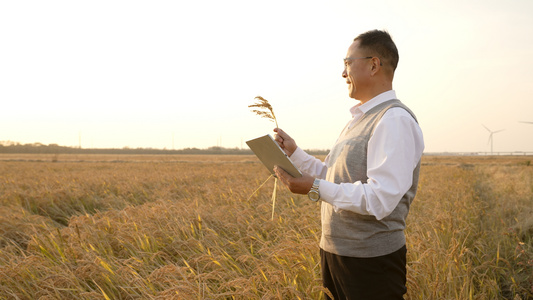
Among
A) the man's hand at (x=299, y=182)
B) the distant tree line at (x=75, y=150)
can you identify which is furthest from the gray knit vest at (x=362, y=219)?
the distant tree line at (x=75, y=150)

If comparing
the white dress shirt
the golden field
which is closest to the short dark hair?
the white dress shirt

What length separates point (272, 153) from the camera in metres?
2.14

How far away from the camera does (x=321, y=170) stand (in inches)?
109

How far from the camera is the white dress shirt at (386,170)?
5.77ft

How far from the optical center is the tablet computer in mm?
2008

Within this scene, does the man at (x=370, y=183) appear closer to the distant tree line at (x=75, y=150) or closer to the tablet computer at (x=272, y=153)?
the tablet computer at (x=272, y=153)

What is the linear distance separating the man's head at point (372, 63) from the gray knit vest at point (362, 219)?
135 millimetres

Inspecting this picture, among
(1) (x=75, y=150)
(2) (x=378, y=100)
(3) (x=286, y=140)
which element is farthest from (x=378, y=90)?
(1) (x=75, y=150)

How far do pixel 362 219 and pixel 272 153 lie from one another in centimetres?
62

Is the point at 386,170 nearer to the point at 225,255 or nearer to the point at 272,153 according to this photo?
the point at 272,153

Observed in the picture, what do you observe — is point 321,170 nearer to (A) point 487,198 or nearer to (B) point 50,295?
(B) point 50,295

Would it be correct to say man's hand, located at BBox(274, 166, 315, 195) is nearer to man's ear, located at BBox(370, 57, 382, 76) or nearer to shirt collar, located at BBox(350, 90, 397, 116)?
shirt collar, located at BBox(350, 90, 397, 116)

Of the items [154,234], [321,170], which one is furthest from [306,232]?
[321,170]

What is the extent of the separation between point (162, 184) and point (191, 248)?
868 cm
